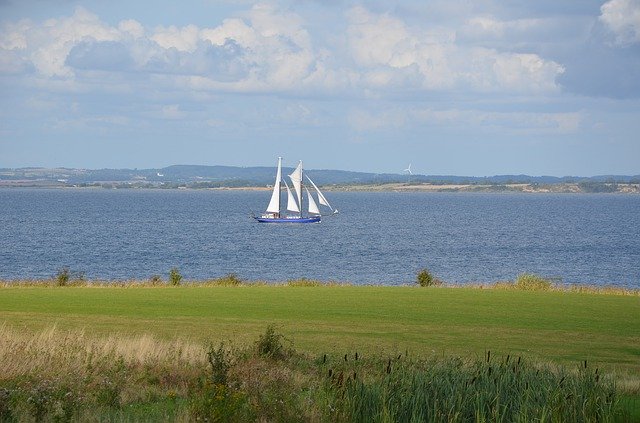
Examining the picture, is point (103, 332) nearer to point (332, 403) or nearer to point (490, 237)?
point (332, 403)

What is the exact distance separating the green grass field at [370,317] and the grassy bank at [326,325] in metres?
0.03

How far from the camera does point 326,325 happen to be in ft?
74.9

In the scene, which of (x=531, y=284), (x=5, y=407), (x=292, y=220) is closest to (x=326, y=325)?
(x=5, y=407)

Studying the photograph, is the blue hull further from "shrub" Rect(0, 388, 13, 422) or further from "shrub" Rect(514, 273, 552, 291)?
"shrub" Rect(0, 388, 13, 422)

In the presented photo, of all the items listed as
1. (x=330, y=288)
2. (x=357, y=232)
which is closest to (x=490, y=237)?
(x=357, y=232)

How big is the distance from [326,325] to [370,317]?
220cm

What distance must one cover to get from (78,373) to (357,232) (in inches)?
3903

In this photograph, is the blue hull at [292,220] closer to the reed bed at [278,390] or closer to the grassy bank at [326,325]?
the grassy bank at [326,325]

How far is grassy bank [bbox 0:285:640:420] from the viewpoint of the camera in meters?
16.2

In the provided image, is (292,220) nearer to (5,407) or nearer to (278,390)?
(278,390)

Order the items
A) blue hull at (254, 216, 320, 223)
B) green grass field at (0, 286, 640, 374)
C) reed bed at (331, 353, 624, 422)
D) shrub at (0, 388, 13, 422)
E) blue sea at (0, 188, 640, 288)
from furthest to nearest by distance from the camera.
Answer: blue hull at (254, 216, 320, 223) < blue sea at (0, 188, 640, 288) < green grass field at (0, 286, 640, 374) < shrub at (0, 388, 13, 422) < reed bed at (331, 353, 624, 422)

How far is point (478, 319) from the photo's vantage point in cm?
2464

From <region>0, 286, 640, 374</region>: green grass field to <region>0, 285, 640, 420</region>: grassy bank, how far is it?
1.3 inches

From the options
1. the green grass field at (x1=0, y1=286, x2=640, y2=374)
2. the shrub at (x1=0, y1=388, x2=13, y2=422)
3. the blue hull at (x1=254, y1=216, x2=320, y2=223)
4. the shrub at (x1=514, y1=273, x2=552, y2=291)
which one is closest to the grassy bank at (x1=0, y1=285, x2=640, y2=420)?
the green grass field at (x1=0, y1=286, x2=640, y2=374)
